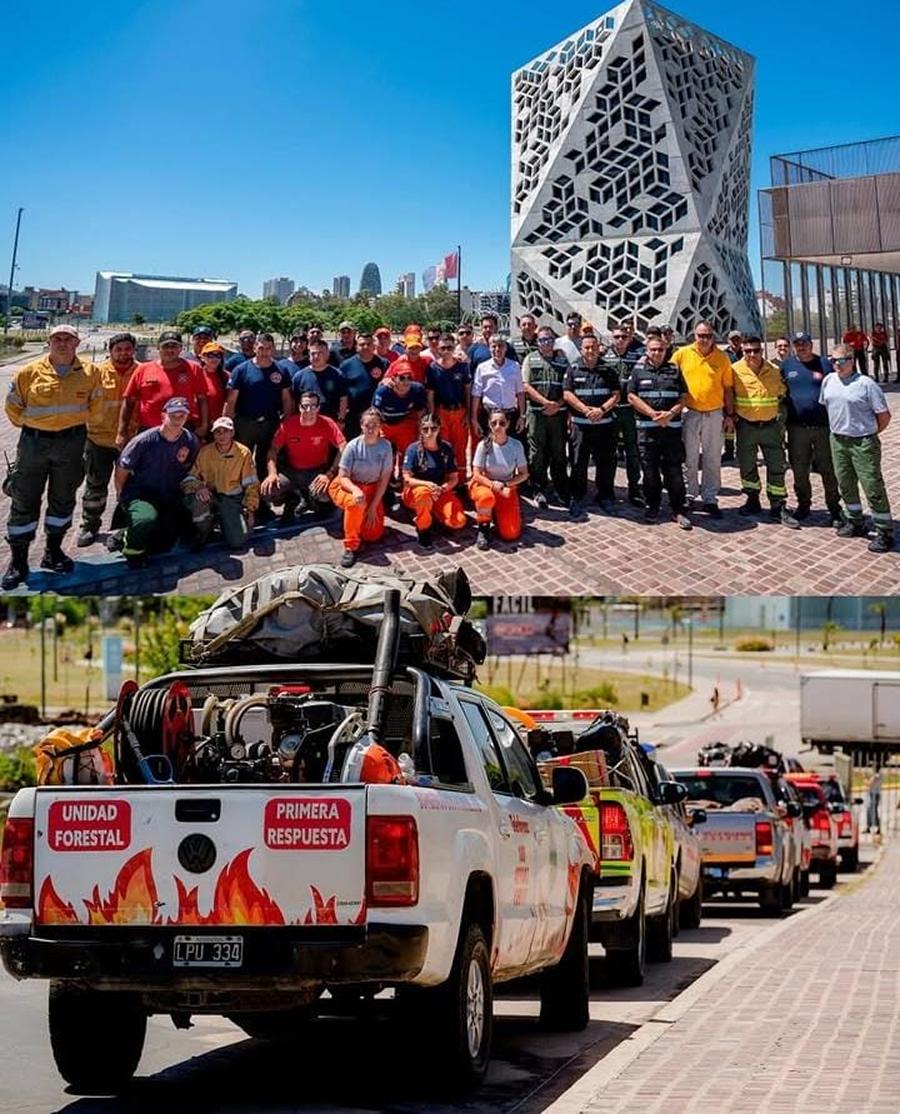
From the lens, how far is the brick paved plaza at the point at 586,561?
Result: 18.0m

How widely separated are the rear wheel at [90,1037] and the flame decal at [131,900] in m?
0.53

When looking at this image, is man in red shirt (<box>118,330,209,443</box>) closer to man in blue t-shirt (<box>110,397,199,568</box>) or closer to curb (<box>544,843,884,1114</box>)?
man in blue t-shirt (<box>110,397,199,568</box>)

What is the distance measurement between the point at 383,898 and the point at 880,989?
3701 millimetres

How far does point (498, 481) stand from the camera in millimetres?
18719

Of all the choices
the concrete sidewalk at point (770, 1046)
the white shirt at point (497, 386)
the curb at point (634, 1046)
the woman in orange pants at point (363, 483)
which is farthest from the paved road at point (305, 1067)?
the white shirt at point (497, 386)

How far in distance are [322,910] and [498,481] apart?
41.7ft

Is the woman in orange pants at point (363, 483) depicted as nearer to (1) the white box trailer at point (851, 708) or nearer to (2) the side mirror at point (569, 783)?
(2) the side mirror at point (569, 783)

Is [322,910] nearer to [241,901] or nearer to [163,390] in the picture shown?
[241,901]

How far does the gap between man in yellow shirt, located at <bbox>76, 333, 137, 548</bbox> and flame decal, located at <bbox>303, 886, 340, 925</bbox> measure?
1224 cm

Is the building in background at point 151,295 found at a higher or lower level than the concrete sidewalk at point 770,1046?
higher

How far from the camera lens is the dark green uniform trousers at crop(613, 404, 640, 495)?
1950cm

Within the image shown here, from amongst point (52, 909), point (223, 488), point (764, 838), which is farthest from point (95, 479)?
point (52, 909)

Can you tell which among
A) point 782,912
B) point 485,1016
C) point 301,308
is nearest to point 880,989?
point 485,1016

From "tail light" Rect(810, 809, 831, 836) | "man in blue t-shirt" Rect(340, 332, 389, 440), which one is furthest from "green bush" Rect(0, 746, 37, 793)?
"tail light" Rect(810, 809, 831, 836)
